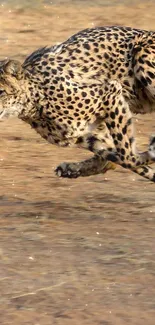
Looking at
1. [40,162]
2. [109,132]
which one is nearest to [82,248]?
[109,132]

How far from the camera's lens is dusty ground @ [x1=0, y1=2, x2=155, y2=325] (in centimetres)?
685

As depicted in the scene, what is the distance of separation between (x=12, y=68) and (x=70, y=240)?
1.30 meters

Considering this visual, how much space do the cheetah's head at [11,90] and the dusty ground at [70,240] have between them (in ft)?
2.58

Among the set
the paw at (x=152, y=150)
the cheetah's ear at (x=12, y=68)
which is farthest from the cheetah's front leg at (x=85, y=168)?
the cheetah's ear at (x=12, y=68)

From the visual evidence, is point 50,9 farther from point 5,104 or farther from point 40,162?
point 5,104

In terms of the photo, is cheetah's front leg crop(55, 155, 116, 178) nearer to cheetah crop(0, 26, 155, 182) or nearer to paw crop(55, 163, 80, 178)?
paw crop(55, 163, 80, 178)

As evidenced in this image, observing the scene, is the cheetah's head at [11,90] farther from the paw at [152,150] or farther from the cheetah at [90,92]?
the paw at [152,150]

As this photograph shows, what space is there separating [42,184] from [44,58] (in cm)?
137

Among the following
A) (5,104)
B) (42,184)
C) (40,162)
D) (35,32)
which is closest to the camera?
(5,104)

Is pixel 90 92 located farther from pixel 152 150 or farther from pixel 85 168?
pixel 85 168

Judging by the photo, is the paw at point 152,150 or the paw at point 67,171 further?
the paw at point 67,171

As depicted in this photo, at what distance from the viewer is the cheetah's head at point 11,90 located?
859cm

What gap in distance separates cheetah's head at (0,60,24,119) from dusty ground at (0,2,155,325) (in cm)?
79

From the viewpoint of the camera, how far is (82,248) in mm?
7953
